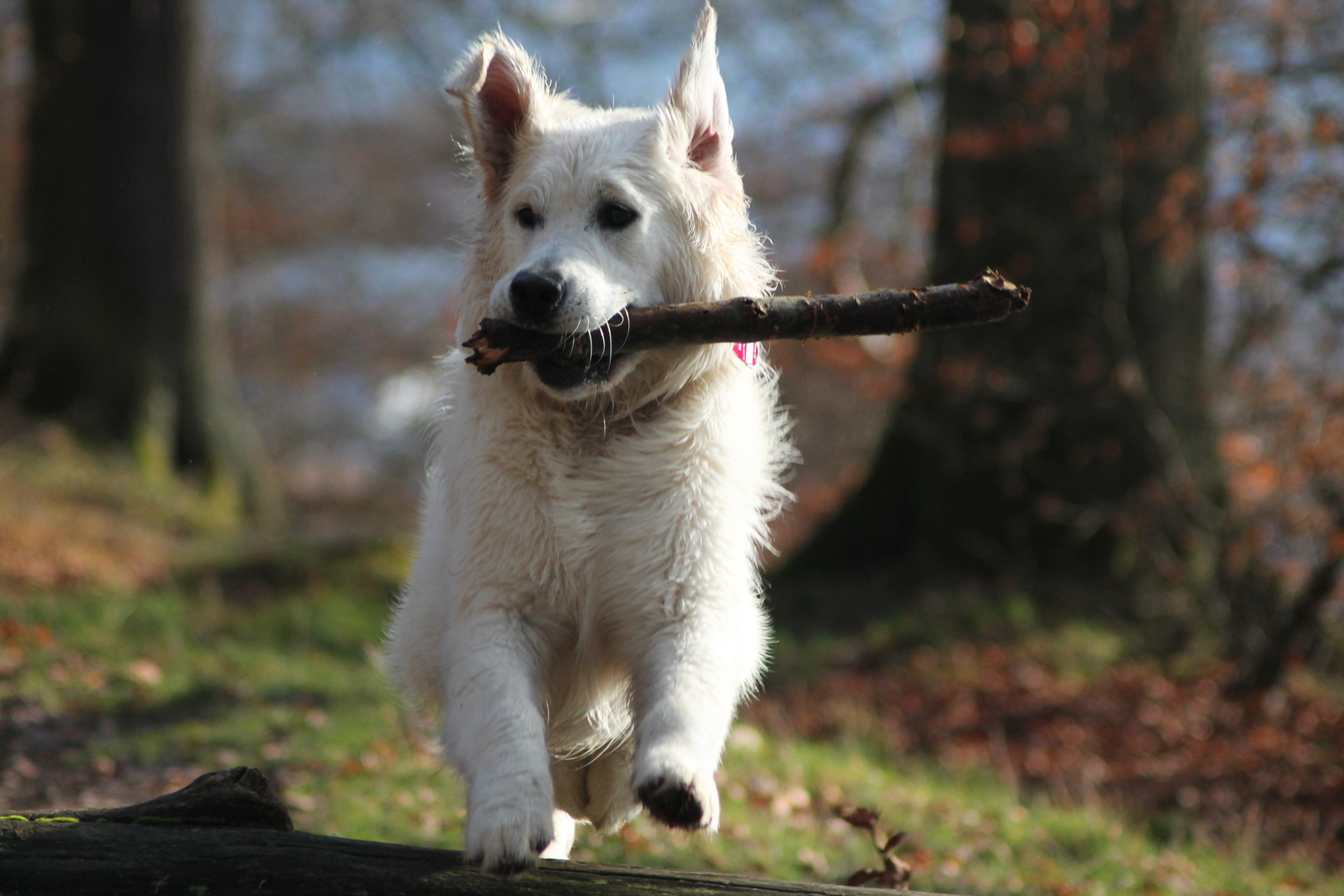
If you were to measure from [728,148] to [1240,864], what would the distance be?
13.8 feet

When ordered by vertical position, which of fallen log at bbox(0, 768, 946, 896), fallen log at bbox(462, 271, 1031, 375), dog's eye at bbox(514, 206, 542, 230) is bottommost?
fallen log at bbox(0, 768, 946, 896)

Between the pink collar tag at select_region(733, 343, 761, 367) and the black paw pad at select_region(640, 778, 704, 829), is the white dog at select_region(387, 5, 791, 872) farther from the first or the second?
the black paw pad at select_region(640, 778, 704, 829)

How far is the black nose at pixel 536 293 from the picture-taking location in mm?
2963

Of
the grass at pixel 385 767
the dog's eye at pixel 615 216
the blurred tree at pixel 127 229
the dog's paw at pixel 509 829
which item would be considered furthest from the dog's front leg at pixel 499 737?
the blurred tree at pixel 127 229

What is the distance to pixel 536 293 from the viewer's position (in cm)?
297

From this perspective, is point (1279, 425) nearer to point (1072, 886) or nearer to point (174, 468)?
point (1072, 886)

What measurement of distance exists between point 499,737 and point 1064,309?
7200 mm

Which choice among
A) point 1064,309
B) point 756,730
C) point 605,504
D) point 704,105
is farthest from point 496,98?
point 1064,309

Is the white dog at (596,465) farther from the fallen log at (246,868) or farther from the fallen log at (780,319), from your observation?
the fallen log at (246,868)

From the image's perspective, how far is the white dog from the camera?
2.99 metres

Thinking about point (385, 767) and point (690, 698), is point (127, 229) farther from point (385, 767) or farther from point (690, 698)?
point (690, 698)

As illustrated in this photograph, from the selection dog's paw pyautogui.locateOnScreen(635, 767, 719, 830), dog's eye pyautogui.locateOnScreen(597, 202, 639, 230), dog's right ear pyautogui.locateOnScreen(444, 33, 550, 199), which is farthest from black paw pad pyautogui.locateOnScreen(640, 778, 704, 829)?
dog's right ear pyautogui.locateOnScreen(444, 33, 550, 199)

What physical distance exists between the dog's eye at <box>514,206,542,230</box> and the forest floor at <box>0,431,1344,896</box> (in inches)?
104

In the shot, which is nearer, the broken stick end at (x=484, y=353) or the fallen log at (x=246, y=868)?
the fallen log at (x=246, y=868)
